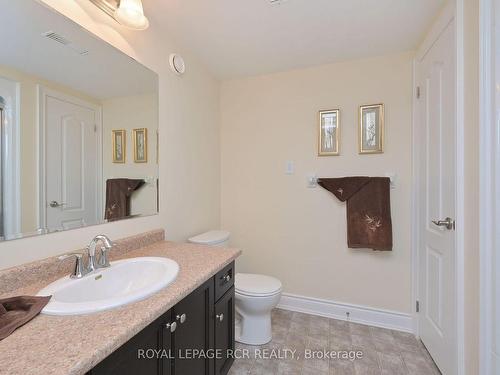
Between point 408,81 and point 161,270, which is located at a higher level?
point 408,81

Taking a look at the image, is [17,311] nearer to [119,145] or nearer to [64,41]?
[119,145]

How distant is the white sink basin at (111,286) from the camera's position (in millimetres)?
770

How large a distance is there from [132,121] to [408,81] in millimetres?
2059

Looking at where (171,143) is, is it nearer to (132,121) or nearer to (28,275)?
(132,121)

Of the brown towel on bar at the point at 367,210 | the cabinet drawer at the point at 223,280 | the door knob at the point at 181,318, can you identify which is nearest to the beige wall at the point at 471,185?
the brown towel on bar at the point at 367,210

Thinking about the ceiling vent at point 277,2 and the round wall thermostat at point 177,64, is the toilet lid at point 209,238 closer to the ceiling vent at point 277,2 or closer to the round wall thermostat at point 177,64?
the round wall thermostat at point 177,64

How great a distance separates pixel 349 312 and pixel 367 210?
0.90 meters

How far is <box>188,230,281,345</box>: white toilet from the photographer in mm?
1675

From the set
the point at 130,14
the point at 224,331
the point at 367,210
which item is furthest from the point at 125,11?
the point at 367,210

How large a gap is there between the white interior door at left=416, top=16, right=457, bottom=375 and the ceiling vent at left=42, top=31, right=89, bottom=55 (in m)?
1.93

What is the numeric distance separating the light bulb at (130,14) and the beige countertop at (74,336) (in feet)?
4.20

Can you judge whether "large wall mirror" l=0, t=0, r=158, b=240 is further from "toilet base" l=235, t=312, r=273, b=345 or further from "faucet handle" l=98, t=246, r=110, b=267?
"toilet base" l=235, t=312, r=273, b=345

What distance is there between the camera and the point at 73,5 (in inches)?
44.4

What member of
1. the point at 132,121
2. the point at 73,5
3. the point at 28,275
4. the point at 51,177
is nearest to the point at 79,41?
the point at 73,5
